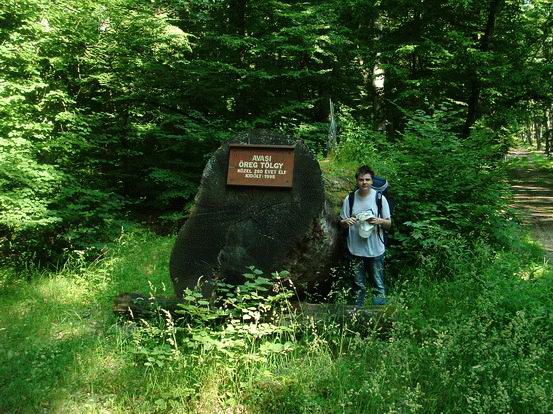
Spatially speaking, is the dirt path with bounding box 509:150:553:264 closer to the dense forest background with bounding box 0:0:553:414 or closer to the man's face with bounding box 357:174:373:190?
the dense forest background with bounding box 0:0:553:414

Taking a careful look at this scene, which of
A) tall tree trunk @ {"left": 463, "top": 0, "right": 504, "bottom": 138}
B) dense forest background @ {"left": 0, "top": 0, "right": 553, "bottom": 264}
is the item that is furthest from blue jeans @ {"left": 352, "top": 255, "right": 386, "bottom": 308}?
tall tree trunk @ {"left": 463, "top": 0, "right": 504, "bottom": 138}

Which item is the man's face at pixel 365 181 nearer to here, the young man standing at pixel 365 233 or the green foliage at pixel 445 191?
the young man standing at pixel 365 233

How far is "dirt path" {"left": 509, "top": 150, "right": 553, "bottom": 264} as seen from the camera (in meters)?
8.02

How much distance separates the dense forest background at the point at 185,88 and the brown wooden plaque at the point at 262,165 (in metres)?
2.59

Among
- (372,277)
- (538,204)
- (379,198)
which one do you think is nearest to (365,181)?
(379,198)

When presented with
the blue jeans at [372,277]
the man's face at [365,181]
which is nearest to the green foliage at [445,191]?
the blue jeans at [372,277]

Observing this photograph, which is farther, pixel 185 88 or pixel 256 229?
pixel 185 88

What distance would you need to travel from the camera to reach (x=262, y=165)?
520 cm

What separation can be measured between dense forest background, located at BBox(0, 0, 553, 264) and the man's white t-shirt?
192cm

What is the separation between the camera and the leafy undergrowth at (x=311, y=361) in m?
3.38

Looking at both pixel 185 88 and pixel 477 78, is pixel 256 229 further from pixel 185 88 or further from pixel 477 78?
pixel 477 78

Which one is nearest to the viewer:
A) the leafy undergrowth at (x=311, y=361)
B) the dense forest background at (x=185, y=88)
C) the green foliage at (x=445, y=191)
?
the leafy undergrowth at (x=311, y=361)

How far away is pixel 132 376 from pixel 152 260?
4409 millimetres

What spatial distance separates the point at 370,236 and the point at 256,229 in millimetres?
1396
